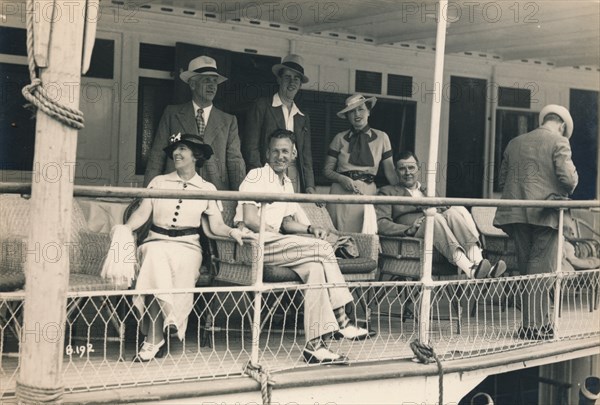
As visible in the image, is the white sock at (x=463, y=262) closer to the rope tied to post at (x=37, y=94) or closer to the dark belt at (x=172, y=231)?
the dark belt at (x=172, y=231)

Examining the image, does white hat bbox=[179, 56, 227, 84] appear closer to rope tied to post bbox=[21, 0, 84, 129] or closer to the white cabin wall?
the white cabin wall

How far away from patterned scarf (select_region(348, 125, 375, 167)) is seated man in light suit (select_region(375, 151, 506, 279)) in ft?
0.97

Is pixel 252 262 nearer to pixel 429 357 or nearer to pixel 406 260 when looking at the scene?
pixel 429 357

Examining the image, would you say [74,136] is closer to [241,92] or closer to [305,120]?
[305,120]

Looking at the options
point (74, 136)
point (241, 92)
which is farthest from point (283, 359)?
point (241, 92)

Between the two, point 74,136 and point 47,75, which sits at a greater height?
point 47,75

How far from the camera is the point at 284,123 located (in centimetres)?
751

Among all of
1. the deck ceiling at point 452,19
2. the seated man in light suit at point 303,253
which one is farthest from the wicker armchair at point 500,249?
the seated man in light suit at point 303,253

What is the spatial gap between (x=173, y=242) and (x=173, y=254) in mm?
167

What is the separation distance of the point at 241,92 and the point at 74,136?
433cm

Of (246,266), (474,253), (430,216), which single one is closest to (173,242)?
(246,266)

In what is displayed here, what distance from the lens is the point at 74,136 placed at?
175 inches

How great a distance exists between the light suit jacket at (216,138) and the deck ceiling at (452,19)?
135 centimetres

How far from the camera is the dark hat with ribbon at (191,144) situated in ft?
20.0
